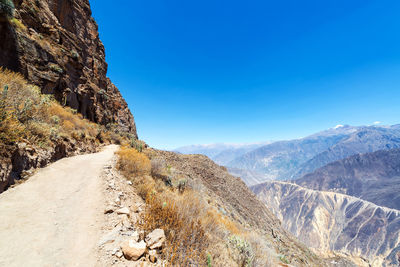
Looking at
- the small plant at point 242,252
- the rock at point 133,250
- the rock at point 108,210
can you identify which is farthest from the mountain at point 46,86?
the small plant at point 242,252

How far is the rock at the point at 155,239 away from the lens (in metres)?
2.38

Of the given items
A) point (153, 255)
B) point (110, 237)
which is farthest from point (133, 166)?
point (153, 255)

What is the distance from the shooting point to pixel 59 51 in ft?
40.9

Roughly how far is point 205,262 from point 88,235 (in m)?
2.12

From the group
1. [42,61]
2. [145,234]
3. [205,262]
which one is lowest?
[205,262]

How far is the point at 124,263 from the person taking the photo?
2.20m

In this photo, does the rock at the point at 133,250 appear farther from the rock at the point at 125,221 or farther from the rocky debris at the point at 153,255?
the rock at the point at 125,221

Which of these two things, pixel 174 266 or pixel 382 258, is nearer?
pixel 174 266

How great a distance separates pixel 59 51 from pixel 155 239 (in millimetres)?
16934

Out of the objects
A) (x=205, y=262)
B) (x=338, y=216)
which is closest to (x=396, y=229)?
(x=338, y=216)

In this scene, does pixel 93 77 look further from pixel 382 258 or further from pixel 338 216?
pixel 338 216

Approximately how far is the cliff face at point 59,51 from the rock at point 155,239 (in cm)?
1140

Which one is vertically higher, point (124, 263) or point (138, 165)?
point (138, 165)

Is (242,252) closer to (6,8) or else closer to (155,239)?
(155,239)
